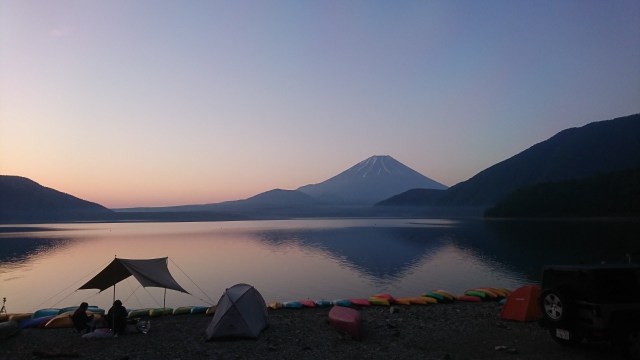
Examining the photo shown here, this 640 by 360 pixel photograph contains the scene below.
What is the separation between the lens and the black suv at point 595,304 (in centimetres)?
1062

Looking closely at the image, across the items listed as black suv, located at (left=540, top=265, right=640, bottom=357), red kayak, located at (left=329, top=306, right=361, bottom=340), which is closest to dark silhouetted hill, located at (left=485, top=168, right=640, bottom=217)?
red kayak, located at (left=329, top=306, right=361, bottom=340)

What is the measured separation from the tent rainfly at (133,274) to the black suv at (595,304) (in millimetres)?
12667

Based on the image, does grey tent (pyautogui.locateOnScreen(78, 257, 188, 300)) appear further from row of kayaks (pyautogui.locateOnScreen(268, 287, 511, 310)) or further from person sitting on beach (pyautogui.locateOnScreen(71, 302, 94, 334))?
row of kayaks (pyautogui.locateOnScreen(268, 287, 511, 310))

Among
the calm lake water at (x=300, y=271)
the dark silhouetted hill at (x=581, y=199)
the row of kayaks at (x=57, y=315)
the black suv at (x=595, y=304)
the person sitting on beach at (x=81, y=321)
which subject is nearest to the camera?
the black suv at (x=595, y=304)

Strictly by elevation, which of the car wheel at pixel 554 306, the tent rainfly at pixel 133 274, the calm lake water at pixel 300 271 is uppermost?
the tent rainfly at pixel 133 274

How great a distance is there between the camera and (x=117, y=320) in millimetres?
15297

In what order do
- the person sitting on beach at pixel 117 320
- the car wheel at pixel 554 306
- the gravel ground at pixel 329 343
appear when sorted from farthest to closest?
1. the person sitting on beach at pixel 117 320
2. the gravel ground at pixel 329 343
3. the car wheel at pixel 554 306

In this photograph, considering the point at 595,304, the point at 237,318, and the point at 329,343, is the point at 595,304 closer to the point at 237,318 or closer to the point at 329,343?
the point at 329,343

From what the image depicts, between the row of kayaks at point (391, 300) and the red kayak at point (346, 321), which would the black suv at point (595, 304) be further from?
the row of kayaks at point (391, 300)

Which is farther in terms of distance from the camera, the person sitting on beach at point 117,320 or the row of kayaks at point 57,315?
the row of kayaks at point 57,315

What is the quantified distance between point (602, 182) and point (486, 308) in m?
164

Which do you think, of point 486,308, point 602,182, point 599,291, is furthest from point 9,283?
point 602,182

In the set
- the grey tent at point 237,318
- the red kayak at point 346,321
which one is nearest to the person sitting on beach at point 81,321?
the grey tent at point 237,318

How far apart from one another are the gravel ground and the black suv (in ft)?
3.47
